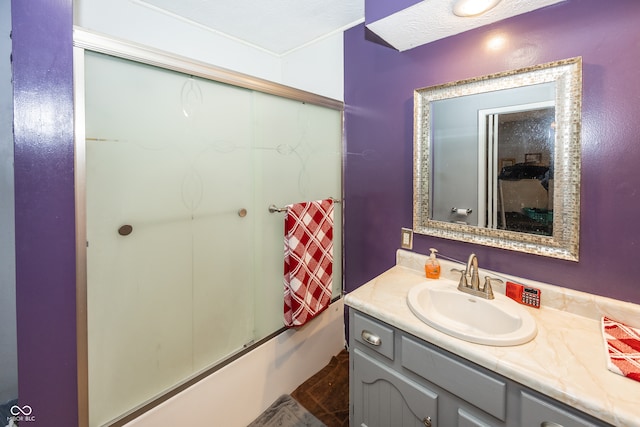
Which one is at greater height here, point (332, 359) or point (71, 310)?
point (71, 310)

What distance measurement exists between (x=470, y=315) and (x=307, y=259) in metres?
0.85

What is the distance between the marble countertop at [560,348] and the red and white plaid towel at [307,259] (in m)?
0.42

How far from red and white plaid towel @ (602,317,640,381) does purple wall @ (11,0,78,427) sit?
1.68m

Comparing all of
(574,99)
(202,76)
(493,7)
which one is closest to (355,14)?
(493,7)

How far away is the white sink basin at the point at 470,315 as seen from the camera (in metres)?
0.90

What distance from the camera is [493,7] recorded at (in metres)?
1.08

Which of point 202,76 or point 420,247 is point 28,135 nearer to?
point 202,76

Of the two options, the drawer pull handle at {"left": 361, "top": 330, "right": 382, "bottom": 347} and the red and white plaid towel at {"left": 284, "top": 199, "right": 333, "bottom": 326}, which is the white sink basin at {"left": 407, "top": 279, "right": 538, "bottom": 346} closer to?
the drawer pull handle at {"left": 361, "top": 330, "right": 382, "bottom": 347}

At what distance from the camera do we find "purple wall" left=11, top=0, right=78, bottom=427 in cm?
83

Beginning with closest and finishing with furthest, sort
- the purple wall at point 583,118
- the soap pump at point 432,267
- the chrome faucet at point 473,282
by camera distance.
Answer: the purple wall at point 583,118 < the chrome faucet at point 473,282 < the soap pump at point 432,267

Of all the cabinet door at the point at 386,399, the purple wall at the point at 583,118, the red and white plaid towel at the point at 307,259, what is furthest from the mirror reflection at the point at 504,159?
the cabinet door at the point at 386,399

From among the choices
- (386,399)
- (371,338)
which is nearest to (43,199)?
(371,338)

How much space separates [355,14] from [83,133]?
152cm

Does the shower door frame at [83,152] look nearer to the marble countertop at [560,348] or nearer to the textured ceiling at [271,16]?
the textured ceiling at [271,16]
